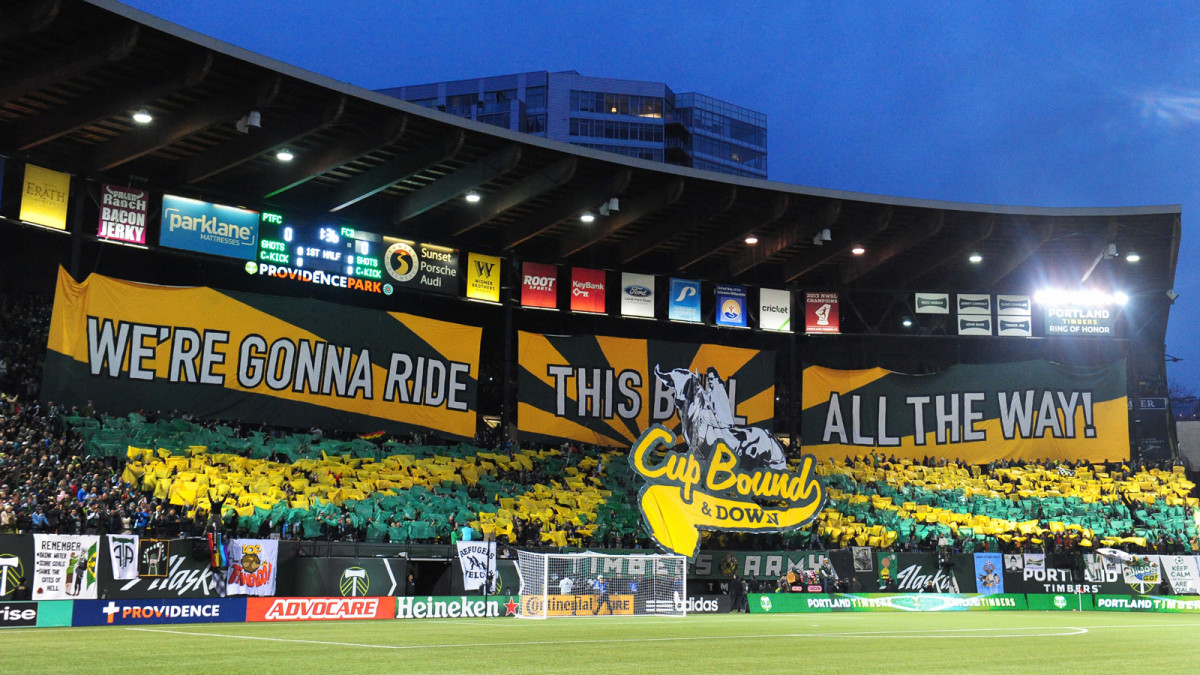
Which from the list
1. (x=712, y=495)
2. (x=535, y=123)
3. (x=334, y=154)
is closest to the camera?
(x=712, y=495)

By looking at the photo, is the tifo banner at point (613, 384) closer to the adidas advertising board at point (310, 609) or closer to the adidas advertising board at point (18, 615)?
the adidas advertising board at point (310, 609)

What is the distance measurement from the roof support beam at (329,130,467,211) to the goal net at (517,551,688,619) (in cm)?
1295

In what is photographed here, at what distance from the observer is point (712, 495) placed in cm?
3234

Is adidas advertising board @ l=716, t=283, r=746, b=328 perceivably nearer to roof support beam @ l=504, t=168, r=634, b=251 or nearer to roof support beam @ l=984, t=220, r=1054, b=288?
roof support beam @ l=504, t=168, r=634, b=251

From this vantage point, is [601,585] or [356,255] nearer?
[601,585]

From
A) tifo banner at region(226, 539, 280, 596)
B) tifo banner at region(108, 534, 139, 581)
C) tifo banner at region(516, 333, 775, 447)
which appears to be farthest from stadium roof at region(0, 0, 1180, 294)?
tifo banner at region(226, 539, 280, 596)

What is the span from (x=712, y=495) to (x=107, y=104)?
2042cm

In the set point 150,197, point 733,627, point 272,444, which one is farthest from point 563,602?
point 150,197

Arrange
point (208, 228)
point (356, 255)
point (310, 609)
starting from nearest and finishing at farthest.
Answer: point (310, 609)
point (208, 228)
point (356, 255)

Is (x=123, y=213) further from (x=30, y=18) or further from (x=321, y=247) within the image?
(x=30, y=18)

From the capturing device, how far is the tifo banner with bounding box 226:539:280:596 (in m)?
24.1

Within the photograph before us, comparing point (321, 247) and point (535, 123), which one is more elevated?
point (535, 123)

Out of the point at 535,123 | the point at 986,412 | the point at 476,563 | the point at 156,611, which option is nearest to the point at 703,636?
the point at 476,563

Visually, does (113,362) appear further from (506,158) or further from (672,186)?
(672,186)
